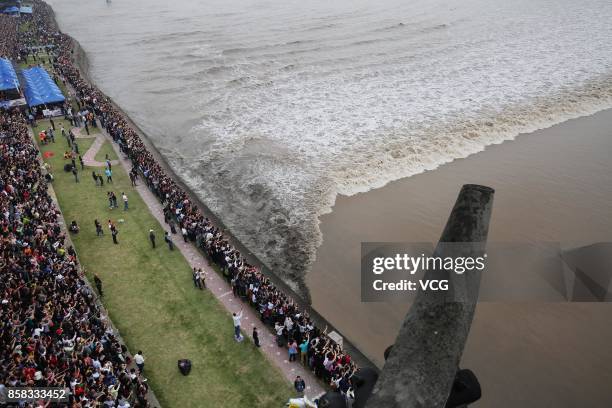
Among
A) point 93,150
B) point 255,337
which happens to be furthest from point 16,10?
point 255,337

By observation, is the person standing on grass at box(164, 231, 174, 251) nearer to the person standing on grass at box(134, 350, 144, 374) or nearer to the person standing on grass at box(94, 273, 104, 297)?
the person standing on grass at box(94, 273, 104, 297)

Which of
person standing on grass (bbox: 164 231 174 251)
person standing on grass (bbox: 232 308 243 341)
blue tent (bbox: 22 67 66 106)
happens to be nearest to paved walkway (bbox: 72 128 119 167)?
blue tent (bbox: 22 67 66 106)

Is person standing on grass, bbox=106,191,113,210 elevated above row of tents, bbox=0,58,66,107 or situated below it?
below

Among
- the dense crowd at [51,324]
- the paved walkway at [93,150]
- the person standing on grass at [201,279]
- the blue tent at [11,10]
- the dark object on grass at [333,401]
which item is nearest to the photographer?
the dark object on grass at [333,401]

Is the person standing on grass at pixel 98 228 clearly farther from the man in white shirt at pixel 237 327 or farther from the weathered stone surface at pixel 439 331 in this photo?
the weathered stone surface at pixel 439 331

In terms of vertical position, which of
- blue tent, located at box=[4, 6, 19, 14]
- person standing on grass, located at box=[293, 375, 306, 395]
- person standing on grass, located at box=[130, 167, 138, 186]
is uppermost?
blue tent, located at box=[4, 6, 19, 14]

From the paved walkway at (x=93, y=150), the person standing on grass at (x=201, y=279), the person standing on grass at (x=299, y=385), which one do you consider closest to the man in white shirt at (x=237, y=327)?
the person standing on grass at (x=201, y=279)
